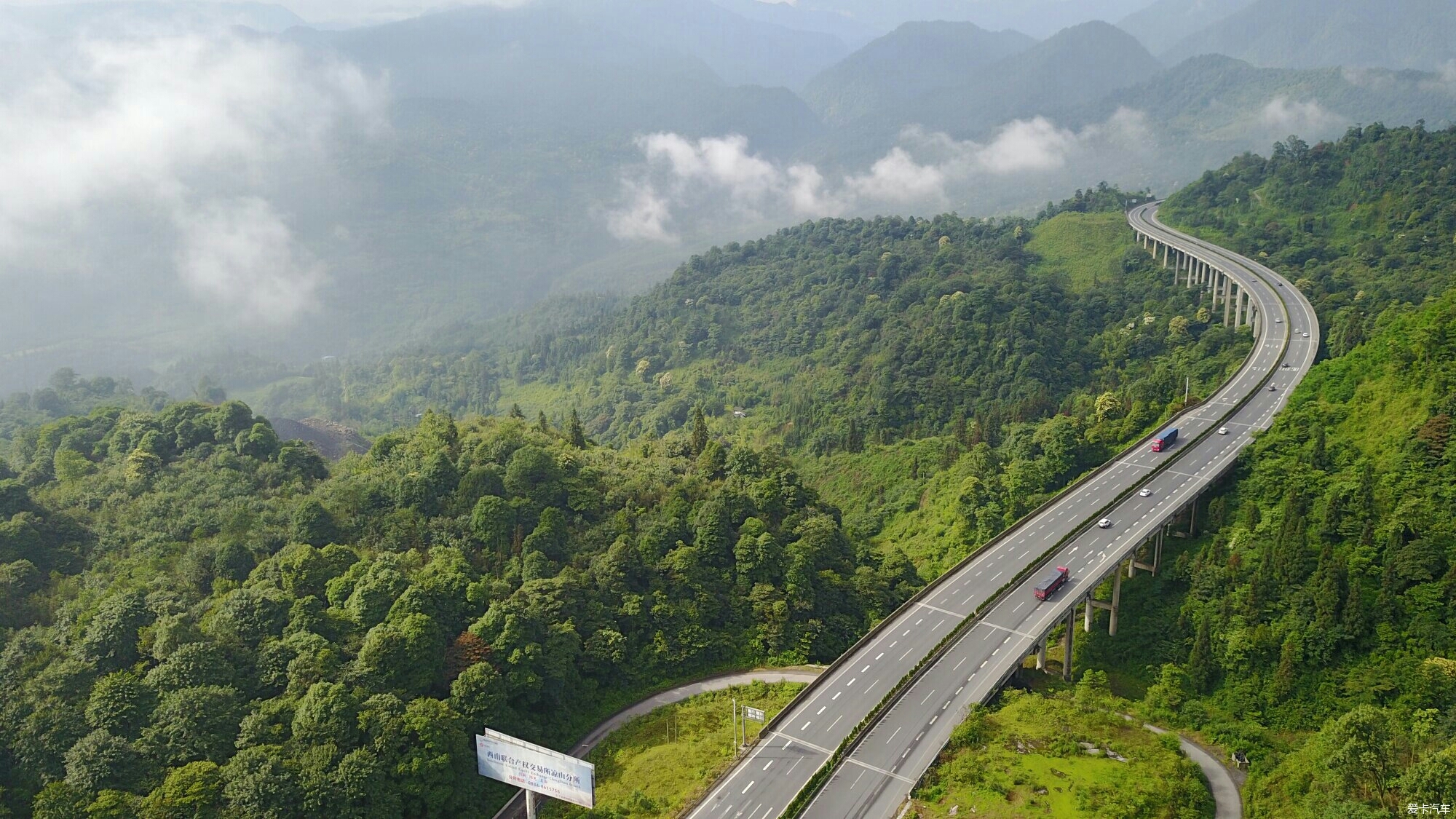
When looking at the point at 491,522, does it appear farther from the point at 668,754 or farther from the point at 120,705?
the point at 120,705

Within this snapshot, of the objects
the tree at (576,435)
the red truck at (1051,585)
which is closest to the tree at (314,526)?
the tree at (576,435)

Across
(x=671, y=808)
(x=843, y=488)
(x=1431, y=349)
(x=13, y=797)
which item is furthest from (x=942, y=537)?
(x=13, y=797)

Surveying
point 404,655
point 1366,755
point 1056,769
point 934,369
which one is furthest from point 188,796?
point 934,369

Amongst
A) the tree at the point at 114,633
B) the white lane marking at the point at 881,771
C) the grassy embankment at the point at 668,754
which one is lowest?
the grassy embankment at the point at 668,754

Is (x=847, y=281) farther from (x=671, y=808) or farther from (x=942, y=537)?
(x=671, y=808)

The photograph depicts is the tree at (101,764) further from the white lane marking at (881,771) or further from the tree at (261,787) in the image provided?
the white lane marking at (881,771)

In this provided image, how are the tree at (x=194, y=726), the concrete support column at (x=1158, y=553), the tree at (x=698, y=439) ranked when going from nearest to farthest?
the tree at (x=194, y=726) → the concrete support column at (x=1158, y=553) → the tree at (x=698, y=439)
